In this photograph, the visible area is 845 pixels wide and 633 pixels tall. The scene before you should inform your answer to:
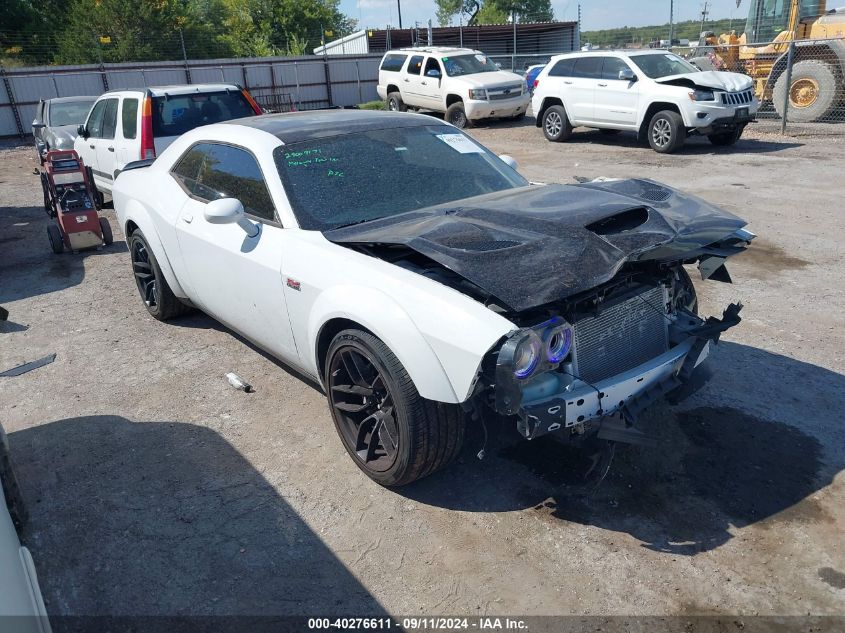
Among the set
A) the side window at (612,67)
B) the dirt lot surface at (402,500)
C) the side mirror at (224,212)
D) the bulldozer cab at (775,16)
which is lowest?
the dirt lot surface at (402,500)

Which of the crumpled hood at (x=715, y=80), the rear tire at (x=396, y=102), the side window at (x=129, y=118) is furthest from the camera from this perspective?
the rear tire at (x=396, y=102)

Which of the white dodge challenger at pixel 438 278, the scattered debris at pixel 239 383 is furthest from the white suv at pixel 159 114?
the scattered debris at pixel 239 383

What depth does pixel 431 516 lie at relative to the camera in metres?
3.26

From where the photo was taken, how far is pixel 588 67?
1448 centimetres

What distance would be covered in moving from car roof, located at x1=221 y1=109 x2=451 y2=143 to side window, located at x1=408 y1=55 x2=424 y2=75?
14860mm

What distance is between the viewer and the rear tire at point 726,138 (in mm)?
13050

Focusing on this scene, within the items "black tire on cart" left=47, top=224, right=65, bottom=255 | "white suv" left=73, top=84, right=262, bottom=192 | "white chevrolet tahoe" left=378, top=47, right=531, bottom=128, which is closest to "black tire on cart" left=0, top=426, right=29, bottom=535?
"black tire on cart" left=47, top=224, right=65, bottom=255

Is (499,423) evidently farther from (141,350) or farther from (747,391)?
(141,350)

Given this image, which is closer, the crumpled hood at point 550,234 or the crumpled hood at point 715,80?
the crumpled hood at point 550,234

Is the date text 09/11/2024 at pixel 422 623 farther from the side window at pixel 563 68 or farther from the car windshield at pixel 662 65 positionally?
the side window at pixel 563 68

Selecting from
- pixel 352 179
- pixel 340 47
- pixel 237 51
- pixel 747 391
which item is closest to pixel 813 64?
pixel 747 391

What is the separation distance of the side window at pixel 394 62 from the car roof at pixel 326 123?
1579cm

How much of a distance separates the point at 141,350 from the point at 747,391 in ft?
14.6

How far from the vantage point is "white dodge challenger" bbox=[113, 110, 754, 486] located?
2.87 m
